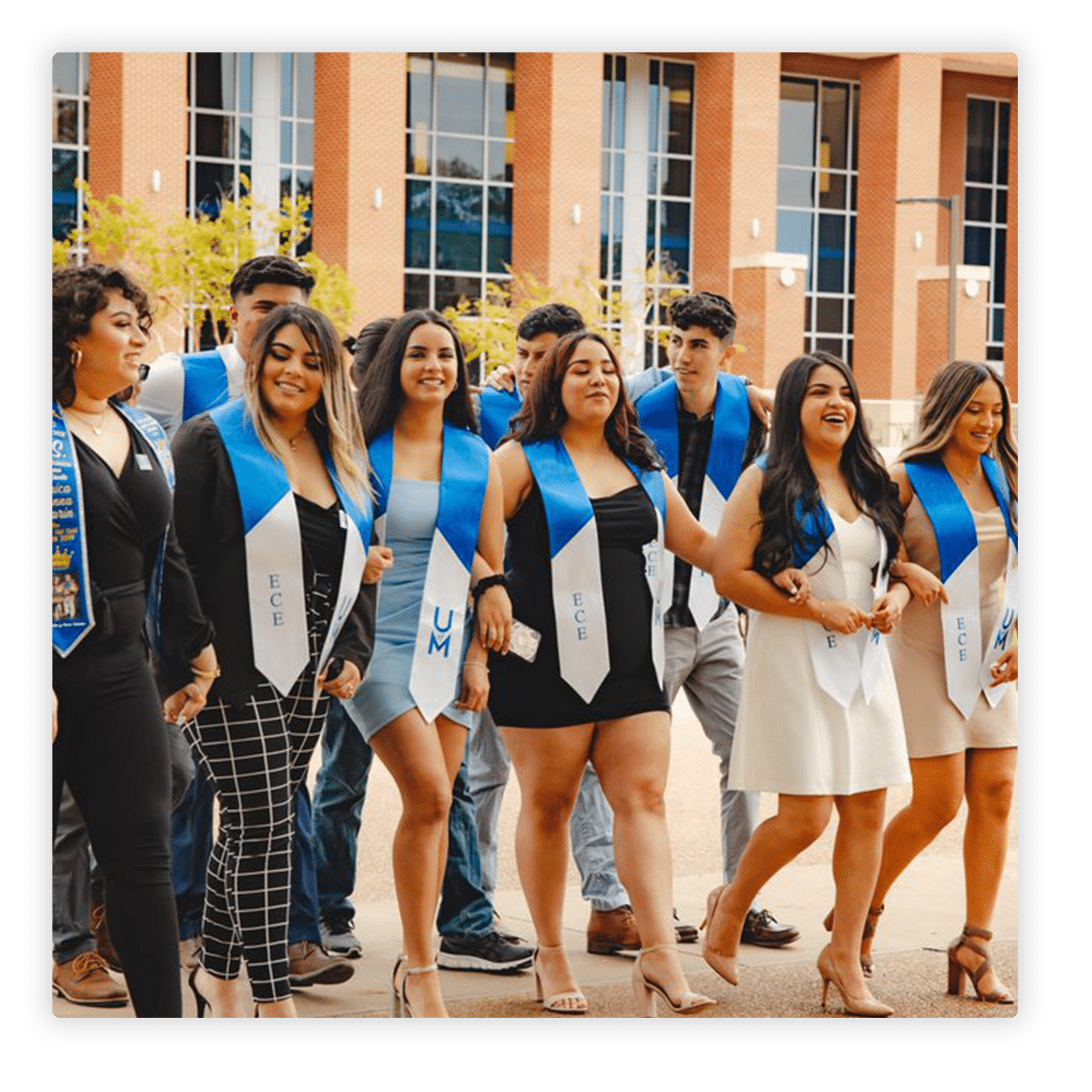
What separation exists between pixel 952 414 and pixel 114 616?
2.76 metres

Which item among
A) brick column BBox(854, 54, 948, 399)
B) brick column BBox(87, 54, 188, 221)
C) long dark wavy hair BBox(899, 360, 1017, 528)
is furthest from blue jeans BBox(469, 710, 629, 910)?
brick column BBox(854, 54, 948, 399)

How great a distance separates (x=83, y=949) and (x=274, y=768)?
107cm

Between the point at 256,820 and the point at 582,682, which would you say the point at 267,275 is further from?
the point at 256,820

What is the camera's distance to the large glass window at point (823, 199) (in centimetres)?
1465

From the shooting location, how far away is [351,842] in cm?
645

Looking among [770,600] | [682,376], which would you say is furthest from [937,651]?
[682,376]

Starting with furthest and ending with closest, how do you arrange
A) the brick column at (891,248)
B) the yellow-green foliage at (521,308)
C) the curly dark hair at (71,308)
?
the yellow-green foliage at (521,308) < the brick column at (891,248) < the curly dark hair at (71,308)

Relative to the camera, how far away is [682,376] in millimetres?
6773

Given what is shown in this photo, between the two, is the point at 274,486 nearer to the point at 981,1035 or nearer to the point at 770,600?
the point at 770,600

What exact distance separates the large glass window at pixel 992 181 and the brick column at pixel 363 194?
3266mm

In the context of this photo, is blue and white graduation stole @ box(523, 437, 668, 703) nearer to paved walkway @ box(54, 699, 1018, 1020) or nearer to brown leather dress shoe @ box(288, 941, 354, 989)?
paved walkway @ box(54, 699, 1018, 1020)

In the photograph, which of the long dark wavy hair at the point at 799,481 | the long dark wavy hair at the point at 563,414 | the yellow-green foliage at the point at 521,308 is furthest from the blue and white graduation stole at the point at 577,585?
the yellow-green foliage at the point at 521,308

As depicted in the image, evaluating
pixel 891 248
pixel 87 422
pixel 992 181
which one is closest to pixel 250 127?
pixel 992 181

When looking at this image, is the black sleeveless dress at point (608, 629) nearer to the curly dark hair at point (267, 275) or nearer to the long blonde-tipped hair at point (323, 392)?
A: the long blonde-tipped hair at point (323, 392)
